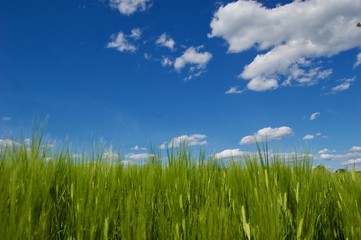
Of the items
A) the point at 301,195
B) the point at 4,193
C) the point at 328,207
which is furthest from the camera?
the point at 328,207

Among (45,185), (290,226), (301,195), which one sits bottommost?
(290,226)

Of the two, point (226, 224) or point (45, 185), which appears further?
point (45, 185)

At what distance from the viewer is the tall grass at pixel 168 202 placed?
1.90m

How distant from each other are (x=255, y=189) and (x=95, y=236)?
0.96 metres

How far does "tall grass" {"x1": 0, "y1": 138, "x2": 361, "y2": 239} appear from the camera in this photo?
190cm

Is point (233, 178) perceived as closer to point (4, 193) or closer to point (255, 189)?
point (255, 189)

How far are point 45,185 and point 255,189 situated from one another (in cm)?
123

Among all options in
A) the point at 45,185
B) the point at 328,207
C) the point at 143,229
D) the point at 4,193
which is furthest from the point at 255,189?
the point at 4,193

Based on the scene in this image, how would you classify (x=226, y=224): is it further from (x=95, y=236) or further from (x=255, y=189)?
(x=95, y=236)

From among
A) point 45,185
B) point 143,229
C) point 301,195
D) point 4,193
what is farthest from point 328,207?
point 4,193

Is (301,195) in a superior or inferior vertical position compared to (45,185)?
inferior

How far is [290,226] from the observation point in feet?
7.13

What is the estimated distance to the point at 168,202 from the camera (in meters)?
2.28

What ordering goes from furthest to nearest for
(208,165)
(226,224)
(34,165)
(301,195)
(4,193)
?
(208,165) < (301,195) < (34,165) < (226,224) < (4,193)
